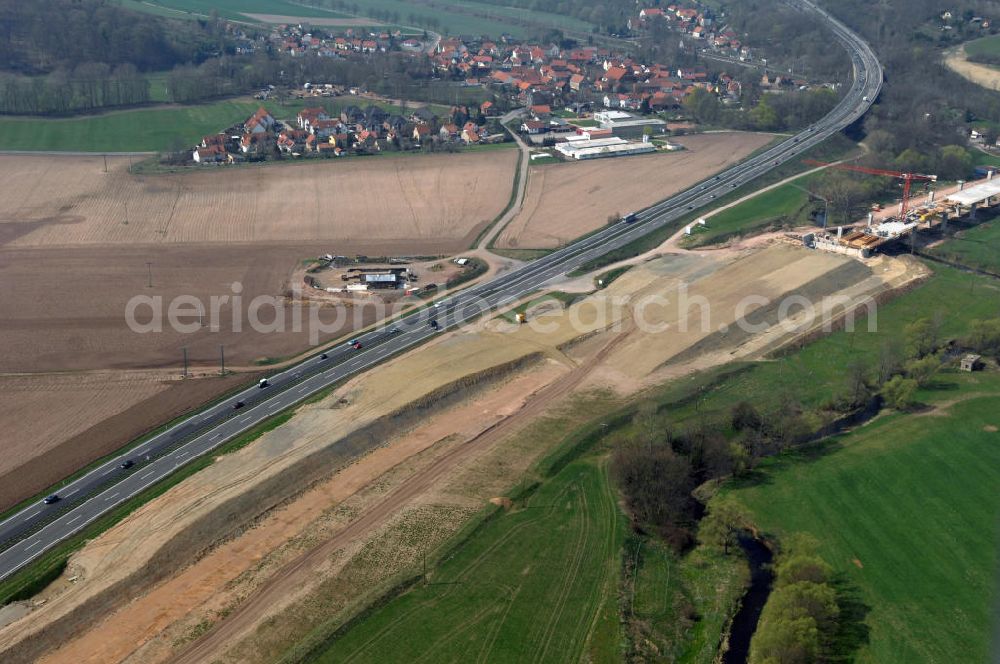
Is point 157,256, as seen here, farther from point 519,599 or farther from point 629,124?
point 629,124

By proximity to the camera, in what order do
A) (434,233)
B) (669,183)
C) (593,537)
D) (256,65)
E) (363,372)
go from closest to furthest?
(593,537), (363,372), (434,233), (669,183), (256,65)

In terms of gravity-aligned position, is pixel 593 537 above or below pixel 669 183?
below

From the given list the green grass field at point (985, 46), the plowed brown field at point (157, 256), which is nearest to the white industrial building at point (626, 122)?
the plowed brown field at point (157, 256)

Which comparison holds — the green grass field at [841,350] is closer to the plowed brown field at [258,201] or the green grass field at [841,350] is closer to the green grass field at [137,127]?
the plowed brown field at [258,201]

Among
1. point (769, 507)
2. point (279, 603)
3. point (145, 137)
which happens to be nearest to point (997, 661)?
point (769, 507)

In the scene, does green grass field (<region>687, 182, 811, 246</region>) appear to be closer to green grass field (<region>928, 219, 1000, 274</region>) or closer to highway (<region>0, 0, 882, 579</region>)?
highway (<region>0, 0, 882, 579</region>)

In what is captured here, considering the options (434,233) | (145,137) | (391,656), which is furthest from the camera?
(145,137)

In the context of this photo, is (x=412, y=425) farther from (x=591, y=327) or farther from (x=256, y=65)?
(x=256, y=65)

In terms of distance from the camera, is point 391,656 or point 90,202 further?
point 90,202

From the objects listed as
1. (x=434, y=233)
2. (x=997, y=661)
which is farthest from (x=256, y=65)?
(x=997, y=661)
